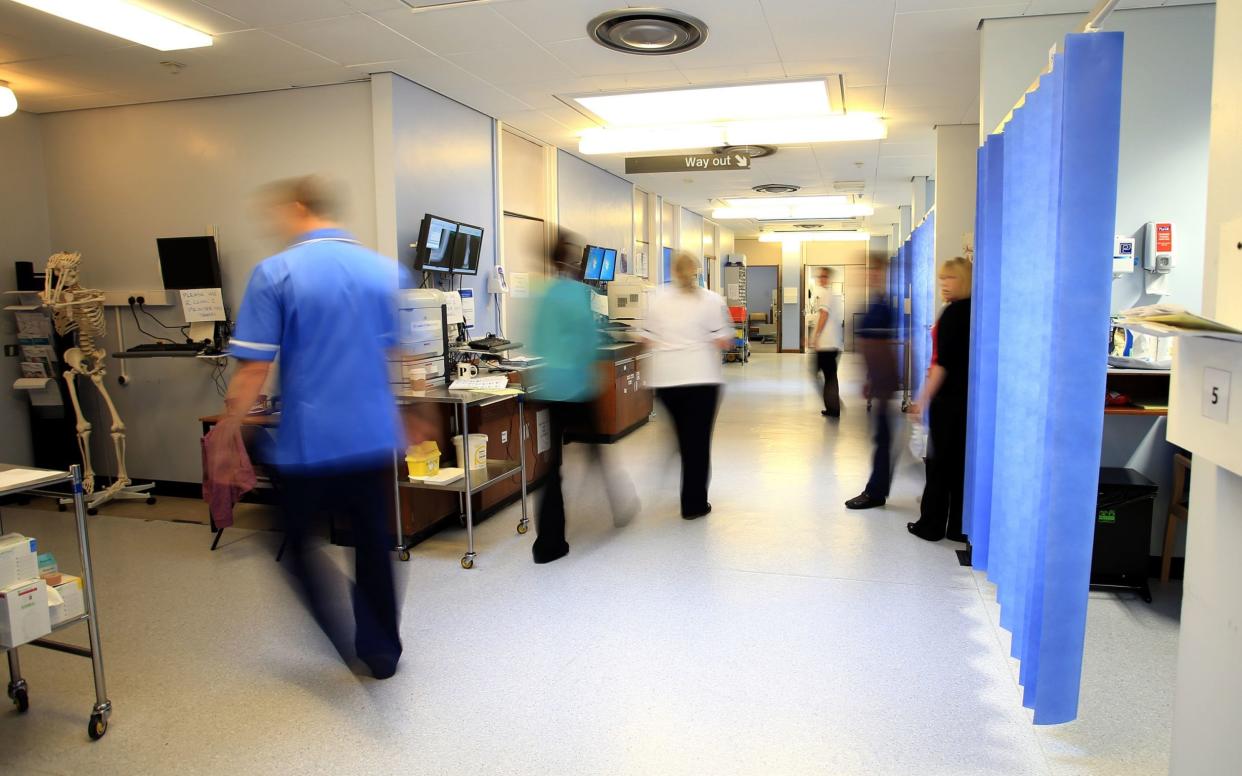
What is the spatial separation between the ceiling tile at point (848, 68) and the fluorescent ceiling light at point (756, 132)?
41.4 inches

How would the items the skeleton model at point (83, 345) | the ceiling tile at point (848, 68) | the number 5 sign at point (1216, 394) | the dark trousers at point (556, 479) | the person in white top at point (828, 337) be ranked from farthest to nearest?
1. the person in white top at point (828, 337)
2. the skeleton model at point (83, 345)
3. the ceiling tile at point (848, 68)
4. the dark trousers at point (556, 479)
5. the number 5 sign at point (1216, 394)

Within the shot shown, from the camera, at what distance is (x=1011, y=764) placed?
7.79 ft

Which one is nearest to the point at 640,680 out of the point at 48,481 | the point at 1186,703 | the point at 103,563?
the point at 1186,703

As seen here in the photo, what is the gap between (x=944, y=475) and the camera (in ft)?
14.7

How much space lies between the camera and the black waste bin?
365 centimetres

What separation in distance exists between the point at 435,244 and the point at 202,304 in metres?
1.83

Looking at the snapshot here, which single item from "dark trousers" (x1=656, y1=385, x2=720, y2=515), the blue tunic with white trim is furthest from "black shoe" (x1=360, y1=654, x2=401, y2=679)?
"dark trousers" (x1=656, y1=385, x2=720, y2=515)

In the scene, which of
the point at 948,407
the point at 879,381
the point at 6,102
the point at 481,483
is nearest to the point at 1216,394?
Result: the point at 948,407

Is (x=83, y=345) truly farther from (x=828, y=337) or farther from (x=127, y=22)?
(x=828, y=337)

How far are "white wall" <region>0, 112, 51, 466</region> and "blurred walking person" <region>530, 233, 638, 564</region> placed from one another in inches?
182

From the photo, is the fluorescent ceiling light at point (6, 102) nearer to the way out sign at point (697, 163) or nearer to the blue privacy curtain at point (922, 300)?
the way out sign at point (697, 163)

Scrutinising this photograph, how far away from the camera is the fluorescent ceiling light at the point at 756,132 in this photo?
6746 mm

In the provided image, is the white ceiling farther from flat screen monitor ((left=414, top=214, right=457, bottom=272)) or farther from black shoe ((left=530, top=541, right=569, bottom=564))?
black shoe ((left=530, top=541, right=569, bottom=564))

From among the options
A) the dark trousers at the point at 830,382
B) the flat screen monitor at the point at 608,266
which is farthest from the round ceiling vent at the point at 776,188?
the dark trousers at the point at 830,382
